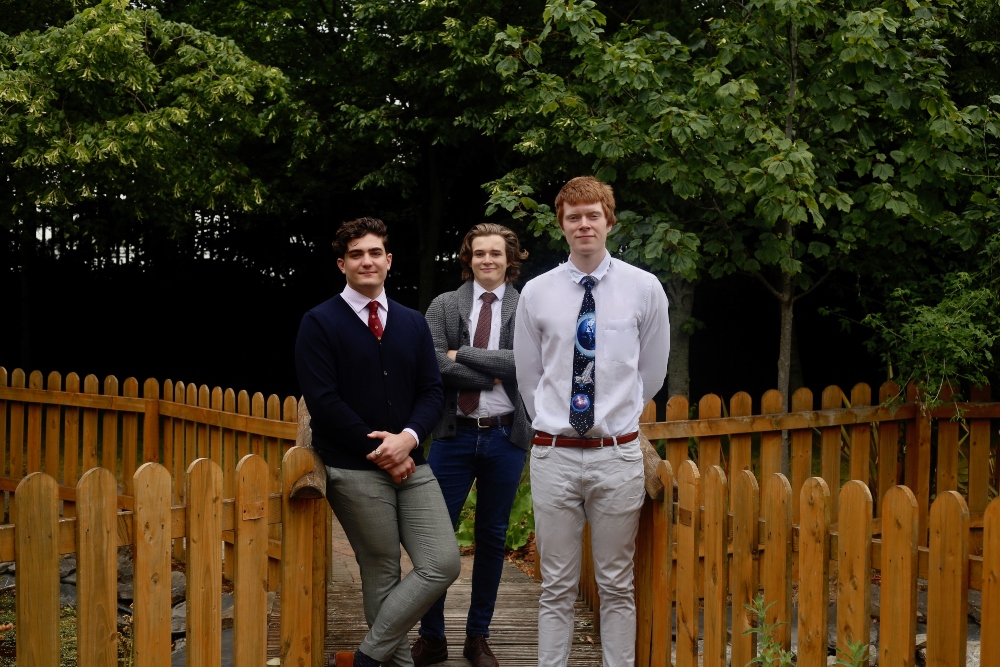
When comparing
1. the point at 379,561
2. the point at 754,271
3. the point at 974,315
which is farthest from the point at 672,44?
the point at 379,561

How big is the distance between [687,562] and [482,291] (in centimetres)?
138

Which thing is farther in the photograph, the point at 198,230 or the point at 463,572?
the point at 198,230

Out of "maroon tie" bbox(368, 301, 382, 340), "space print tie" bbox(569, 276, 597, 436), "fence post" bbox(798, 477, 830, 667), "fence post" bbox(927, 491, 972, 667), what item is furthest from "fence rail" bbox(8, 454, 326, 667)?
"fence post" bbox(927, 491, 972, 667)

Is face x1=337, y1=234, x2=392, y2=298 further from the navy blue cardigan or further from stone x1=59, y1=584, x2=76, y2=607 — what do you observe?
stone x1=59, y1=584, x2=76, y2=607

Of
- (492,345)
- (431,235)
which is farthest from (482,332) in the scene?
(431,235)

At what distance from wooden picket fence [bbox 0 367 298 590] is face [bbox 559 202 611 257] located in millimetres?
3099

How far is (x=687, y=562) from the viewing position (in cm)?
366

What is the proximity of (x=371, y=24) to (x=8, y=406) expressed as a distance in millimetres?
6023

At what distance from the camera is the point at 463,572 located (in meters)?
6.16

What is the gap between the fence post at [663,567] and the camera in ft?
12.3

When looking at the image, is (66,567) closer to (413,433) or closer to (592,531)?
(413,433)

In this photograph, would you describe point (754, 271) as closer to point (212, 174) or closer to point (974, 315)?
point (974, 315)

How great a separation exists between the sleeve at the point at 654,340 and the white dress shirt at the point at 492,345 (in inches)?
24.6

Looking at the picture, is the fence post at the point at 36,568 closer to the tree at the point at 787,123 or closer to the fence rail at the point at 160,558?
the fence rail at the point at 160,558
